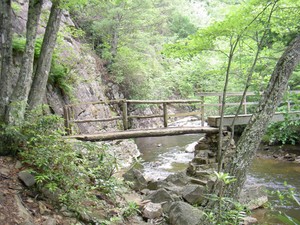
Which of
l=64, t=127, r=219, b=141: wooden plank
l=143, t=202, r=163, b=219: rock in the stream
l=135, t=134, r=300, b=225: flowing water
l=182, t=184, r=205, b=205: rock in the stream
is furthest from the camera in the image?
l=64, t=127, r=219, b=141: wooden plank

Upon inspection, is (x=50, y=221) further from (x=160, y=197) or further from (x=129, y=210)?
(x=160, y=197)

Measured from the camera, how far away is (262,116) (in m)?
3.58

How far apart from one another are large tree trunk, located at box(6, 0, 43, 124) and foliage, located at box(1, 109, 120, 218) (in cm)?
23

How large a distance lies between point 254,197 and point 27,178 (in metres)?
5.28

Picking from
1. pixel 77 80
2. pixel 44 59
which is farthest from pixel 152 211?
pixel 77 80

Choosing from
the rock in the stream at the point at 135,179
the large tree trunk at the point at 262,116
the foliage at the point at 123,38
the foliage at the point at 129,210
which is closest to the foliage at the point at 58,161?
the foliage at the point at 129,210

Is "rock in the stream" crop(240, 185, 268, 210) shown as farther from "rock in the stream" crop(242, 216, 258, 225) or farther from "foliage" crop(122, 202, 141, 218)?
"foliage" crop(122, 202, 141, 218)

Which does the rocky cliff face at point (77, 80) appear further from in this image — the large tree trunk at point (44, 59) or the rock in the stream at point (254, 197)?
the rock in the stream at point (254, 197)

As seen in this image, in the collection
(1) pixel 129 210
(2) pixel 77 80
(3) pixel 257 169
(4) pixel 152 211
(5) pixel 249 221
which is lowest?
(3) pixel 257 169

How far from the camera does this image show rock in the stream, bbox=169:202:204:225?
459cm

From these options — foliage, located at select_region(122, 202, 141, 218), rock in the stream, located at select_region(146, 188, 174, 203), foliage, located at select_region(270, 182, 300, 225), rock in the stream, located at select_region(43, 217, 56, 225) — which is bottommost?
rock in the stream, located at select_region(146, 188, 174, 203)

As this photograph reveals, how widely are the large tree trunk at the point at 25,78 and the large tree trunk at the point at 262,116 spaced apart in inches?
129

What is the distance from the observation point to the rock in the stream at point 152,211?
200 inches

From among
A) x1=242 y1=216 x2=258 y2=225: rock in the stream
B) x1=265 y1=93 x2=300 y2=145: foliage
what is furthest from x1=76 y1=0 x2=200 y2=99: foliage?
x1=242 y1=216 x2=258 y2=225: rock in the stream
